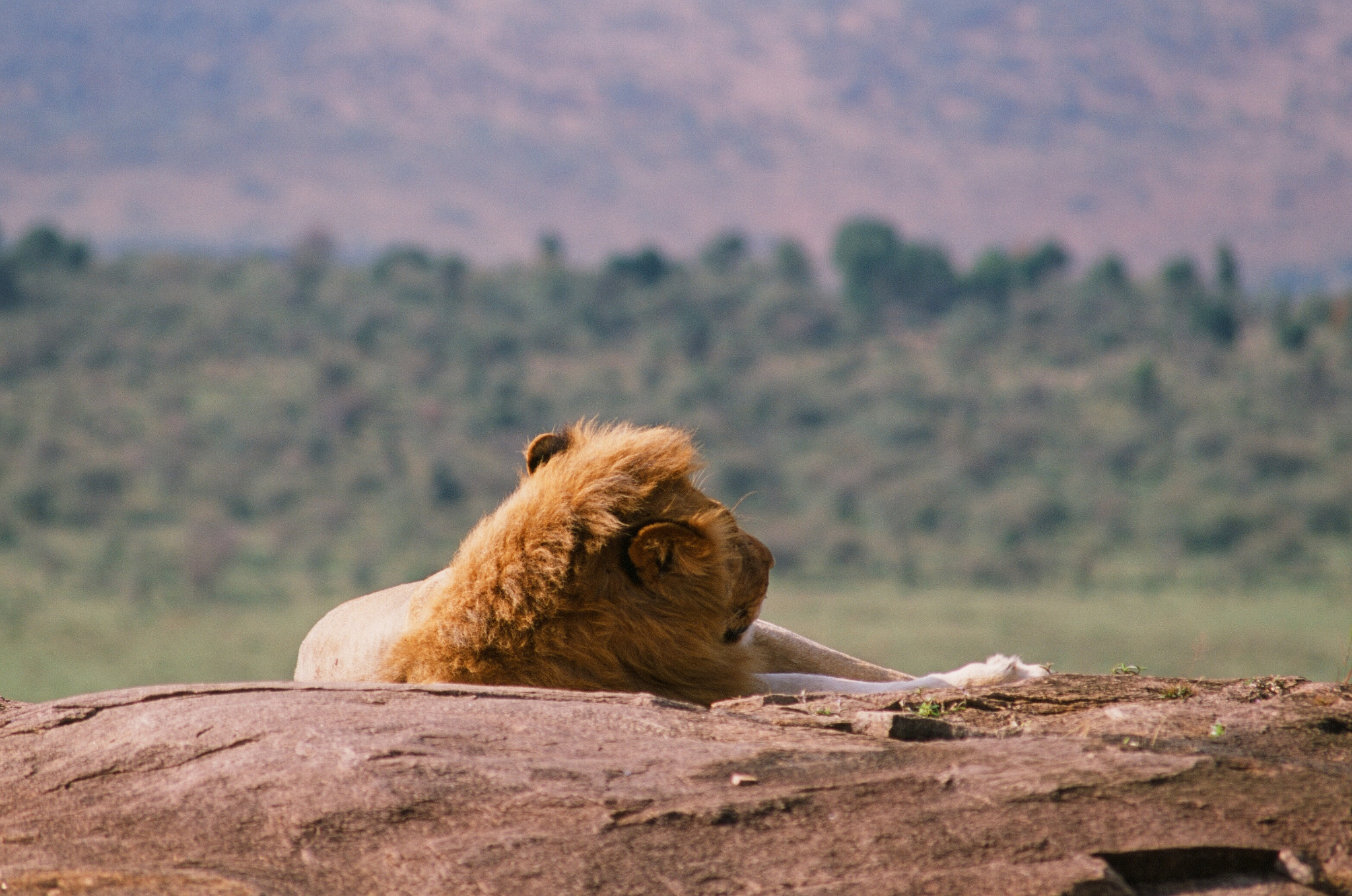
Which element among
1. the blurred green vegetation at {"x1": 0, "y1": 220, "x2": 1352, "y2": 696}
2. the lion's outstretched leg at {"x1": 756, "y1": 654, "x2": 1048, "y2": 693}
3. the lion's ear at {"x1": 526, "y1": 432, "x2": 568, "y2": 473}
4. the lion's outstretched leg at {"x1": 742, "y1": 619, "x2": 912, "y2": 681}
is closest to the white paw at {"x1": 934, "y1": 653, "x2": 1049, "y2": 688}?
the lion's outstretched leg at {"x1": 756, "y1": 654, "x2": 1048, "y2": 693}

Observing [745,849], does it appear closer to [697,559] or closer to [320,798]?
[320,798]

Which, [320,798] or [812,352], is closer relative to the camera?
[320,798]

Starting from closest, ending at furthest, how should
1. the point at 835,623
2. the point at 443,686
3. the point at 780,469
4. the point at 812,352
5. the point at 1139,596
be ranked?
1. the point at 443,686
2. the point at 835,623
3. the point at 1139,596
4. the point at 780,469
5. the point at 812,352

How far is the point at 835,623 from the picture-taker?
59.7 meters

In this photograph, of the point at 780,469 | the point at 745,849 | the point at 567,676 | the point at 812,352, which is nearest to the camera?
the point at 745,849

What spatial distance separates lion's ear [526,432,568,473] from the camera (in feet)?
16.9

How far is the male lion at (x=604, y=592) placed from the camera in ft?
15.0

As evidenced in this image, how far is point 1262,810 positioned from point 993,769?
1.94 feet

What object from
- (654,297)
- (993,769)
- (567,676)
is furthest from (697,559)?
(654,297)

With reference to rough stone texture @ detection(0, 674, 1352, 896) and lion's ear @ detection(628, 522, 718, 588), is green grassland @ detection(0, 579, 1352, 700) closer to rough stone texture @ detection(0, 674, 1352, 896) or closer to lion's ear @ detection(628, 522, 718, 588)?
lion's ear @ detection(628, 522, 718, 588)

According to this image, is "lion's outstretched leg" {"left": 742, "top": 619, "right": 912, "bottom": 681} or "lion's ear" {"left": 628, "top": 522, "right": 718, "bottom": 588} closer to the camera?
"lion's ear" {"left": 628, "top": 522, "right": 718, "bottom": 588}

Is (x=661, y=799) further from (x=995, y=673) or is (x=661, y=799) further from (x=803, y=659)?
(x=803, y=659)

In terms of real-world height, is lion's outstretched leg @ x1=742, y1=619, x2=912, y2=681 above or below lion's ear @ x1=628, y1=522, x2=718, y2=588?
below

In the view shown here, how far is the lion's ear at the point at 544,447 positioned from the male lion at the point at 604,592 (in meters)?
0.02
